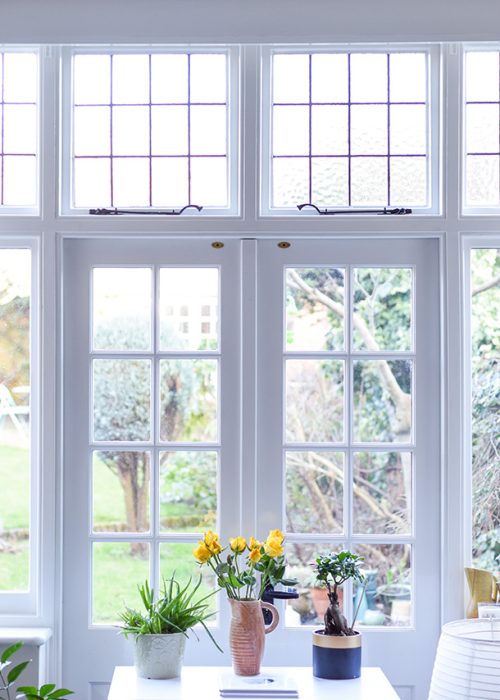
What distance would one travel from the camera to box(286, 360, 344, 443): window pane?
11.4 feet

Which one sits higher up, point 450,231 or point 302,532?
point 450,231

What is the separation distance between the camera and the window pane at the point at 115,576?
3.45m

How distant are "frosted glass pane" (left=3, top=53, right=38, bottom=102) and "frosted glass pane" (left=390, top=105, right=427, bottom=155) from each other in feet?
4.36

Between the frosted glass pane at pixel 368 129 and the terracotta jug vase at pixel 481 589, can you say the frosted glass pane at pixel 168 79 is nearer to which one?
the frosted glass pane at pixel 368 129

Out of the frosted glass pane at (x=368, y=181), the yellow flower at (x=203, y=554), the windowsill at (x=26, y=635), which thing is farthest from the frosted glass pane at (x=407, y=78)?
the windowsill at (x=26, y=635)

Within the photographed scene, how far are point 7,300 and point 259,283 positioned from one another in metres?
0.93

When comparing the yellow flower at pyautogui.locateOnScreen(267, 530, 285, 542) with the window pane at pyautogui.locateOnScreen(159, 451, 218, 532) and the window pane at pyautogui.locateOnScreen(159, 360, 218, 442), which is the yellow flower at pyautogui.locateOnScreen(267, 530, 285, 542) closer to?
the window pane at pyautogui.locateOnScreen(159, 451, 218, 532)

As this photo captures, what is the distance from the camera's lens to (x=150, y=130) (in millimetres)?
3537

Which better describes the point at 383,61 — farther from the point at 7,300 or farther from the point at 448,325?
the point at 7,300

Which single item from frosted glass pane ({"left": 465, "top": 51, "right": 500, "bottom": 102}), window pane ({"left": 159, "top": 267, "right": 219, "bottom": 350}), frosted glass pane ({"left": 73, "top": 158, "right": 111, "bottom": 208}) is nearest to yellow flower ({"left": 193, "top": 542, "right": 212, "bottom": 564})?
window pane ({"left": 159, "top": 267, "right": 219, "bottom": 350})

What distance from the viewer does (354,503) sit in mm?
3457

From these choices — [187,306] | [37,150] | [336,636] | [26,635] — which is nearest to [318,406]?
[187,306]

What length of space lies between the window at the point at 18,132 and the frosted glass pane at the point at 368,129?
1.18 metres

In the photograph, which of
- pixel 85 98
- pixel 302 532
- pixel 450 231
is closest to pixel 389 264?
pixel 450 231
